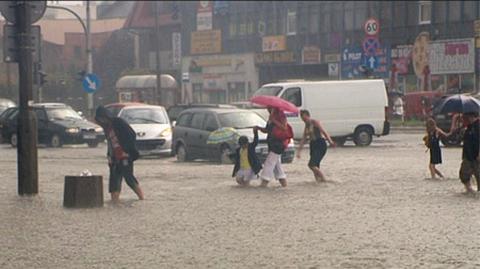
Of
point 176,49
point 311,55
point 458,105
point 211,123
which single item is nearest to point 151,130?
point 211,123

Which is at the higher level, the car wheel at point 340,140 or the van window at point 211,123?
the van window at point 211,123

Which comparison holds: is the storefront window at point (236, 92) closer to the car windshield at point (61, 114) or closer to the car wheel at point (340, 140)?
the car windshield at point (61, 114)

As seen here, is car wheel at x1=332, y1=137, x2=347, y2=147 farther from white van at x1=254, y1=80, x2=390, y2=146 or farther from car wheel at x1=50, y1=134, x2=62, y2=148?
car wheel at x1=50, y1=134, x2=62, y2=148

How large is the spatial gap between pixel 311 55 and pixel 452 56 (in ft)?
45.4

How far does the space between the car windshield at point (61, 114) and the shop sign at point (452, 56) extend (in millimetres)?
24983

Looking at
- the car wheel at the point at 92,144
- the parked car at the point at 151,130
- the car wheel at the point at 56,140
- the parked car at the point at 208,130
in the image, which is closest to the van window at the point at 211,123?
the parked car at the point at 208,130

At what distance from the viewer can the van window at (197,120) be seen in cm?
2942

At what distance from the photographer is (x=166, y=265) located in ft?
38.0

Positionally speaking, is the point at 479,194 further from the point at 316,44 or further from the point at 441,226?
the point at 316,44

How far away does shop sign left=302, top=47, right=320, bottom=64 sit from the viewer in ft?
232

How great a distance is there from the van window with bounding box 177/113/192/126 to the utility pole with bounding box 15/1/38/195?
37.1ft

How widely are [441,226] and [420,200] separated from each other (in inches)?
143

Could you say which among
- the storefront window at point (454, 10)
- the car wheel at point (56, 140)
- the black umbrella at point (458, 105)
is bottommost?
the car wheel at point (56, 140)

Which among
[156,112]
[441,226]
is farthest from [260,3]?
[441,226]
